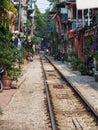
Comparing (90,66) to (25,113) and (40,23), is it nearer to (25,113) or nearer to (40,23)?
(25,113)

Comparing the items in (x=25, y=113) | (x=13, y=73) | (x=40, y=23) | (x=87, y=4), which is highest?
(x=40, y=23)

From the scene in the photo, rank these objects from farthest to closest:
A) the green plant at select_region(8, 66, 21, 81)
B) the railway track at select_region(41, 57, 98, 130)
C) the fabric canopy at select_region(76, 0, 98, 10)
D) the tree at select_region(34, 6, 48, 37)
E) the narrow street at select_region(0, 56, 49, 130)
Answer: the tree at select_region(34, 6, 48, 37), the fabric canopy at select_region(76, 0, 98, 10), the green plant at select_region(8, 66, 21, 81), the narrow street at select_region(0, 56, 49, 130), the railway track at select_region(41, 57, 98, 130)

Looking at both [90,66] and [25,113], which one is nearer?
[25,113]

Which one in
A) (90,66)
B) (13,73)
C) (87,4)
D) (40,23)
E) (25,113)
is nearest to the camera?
(25,113)

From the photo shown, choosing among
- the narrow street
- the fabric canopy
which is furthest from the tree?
the narrow street

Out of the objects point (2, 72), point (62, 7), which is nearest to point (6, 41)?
point (2, 72)

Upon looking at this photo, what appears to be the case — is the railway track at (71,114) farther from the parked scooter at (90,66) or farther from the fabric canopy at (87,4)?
the parked scooter at (90,66)

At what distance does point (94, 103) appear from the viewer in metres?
13.7

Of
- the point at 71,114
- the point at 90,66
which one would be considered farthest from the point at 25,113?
the point at 90,66

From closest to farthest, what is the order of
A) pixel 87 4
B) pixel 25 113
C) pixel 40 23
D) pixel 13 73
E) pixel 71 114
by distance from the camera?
1. pixel 71 114
2. pixel 25 113
3. pixel 13 73
4. pixel 87 4
5. pixel 40 23

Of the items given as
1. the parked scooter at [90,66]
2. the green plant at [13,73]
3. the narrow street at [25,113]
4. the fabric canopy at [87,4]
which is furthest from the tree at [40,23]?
the narrow street at [25,113]

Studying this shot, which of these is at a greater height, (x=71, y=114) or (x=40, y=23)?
(x=40, y=23)

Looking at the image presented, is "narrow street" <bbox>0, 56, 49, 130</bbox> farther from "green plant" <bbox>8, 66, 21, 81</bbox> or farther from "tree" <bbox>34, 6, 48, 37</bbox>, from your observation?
"tree" <bbox>34, 6, 48, 37</bbox>

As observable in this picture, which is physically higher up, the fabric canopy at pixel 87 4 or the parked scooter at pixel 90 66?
the fabric canopy at pixel 87 4
